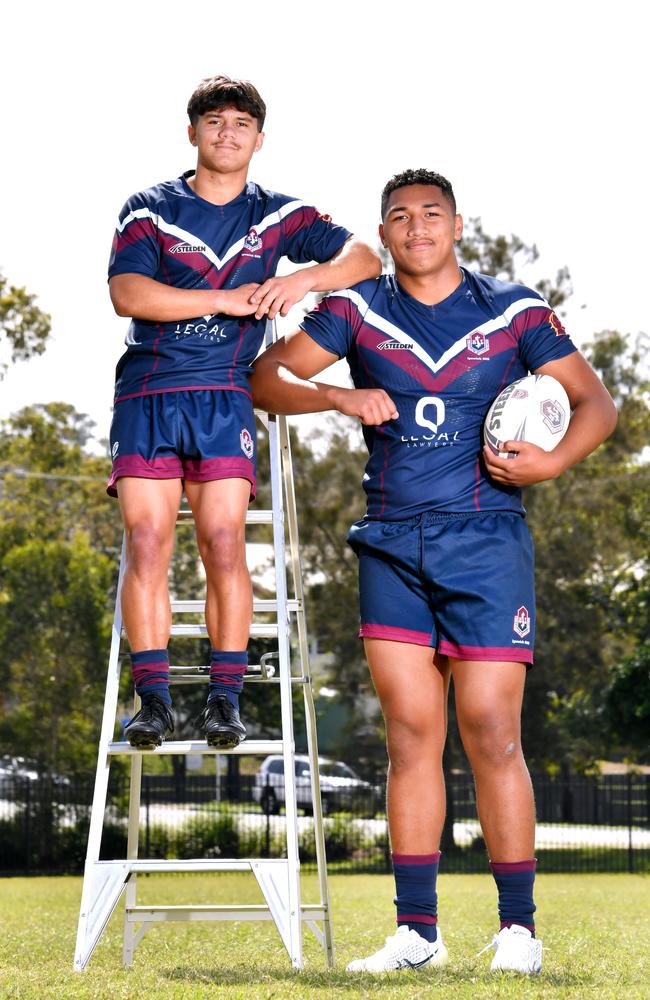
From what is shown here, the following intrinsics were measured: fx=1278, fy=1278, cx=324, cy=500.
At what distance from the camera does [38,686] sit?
29.6 meters

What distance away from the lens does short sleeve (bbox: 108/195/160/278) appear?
520 cm

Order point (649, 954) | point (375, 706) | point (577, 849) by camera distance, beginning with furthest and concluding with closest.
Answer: point (375, 706)
point (577, 849)
point (649, 954)

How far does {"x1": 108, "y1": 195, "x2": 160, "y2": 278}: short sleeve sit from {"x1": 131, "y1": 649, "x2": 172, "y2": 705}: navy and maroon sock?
60.6 inches

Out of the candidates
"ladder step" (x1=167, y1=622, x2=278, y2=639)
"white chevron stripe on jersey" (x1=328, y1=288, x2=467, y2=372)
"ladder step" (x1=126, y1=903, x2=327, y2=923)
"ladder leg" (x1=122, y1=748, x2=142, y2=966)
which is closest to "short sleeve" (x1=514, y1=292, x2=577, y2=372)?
"white chevron stripe on jersey" (x1=328, y1=288, x2=467, y2=372)

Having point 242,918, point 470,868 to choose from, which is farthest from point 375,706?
point 242,918

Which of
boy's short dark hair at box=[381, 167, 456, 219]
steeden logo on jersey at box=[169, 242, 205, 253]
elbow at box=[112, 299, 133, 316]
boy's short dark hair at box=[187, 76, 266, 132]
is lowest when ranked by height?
elbow at box=[112, 299, 133, 316]

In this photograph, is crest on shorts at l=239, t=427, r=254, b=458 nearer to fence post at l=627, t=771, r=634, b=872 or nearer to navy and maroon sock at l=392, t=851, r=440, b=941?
navy and maroon sock at l=392, t=851, r=440, b=941

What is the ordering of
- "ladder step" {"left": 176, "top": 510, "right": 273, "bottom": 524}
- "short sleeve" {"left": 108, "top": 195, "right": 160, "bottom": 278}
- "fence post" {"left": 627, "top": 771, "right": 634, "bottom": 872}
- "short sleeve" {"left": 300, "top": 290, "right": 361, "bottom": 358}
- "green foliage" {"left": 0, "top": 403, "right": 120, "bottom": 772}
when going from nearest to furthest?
"short sleeve" {"left": 108, "top": 195, "right": 160, "bottom": 278}
"short sleeve" {"left": 300, "top": 290, "right": 361, "bottom": 358}
"ladder step" {"left": 176, "top": 510, "right": 273, "bottom": 524}
"fence post" {"left": 627, "top": 771, "right": 634, "bottom": 872}
"green foliage" {"left": 0, "top": 403, "right": 120, "bottom": 772}

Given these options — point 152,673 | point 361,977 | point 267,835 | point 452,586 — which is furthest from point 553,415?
point 267,835

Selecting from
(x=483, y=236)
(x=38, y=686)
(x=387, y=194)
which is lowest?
(x=38, y=686)

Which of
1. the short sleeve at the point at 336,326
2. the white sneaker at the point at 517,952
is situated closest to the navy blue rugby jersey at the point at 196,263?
the short sleeve at the point at 336,326

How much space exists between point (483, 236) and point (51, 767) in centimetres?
1554

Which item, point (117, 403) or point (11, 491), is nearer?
point (117, 403)

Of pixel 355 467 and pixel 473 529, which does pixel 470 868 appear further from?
pixel 473 529
